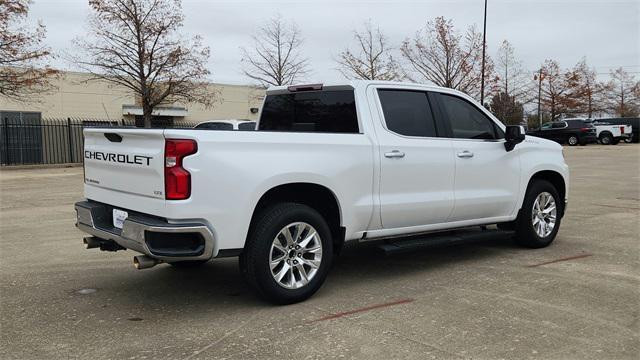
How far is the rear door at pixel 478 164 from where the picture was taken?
5984 mm

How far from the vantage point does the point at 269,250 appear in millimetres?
4520

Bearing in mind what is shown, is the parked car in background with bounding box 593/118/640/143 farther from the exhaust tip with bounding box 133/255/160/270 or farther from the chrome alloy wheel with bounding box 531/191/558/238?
the exhaust tip with bounding box 133/255/160/270

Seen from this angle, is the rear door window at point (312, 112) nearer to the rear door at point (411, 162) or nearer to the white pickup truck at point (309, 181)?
the white pickup truck at point (309, 181)

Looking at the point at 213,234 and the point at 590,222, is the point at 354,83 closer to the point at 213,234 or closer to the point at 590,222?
the point at 213,234

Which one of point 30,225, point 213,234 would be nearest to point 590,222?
point 213,234

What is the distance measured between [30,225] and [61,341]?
5.69 metres

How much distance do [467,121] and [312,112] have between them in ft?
5.76

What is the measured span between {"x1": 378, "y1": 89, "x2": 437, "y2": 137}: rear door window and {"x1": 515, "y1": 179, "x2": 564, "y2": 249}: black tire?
5.68 ft

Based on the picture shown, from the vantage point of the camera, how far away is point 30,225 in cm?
900

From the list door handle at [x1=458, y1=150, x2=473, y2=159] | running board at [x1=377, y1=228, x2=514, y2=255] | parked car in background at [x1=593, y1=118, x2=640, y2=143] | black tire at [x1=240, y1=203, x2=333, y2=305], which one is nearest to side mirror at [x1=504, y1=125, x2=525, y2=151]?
door handle at [x1=458, y1=150, x2=473, y2=159]

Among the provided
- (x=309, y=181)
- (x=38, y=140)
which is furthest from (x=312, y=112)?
(x=38, y=140)

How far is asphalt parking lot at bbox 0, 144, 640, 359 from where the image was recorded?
3.88m

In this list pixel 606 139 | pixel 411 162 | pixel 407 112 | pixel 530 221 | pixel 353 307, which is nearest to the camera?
pixel 353 307

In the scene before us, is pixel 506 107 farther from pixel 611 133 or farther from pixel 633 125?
pixel 633 125
